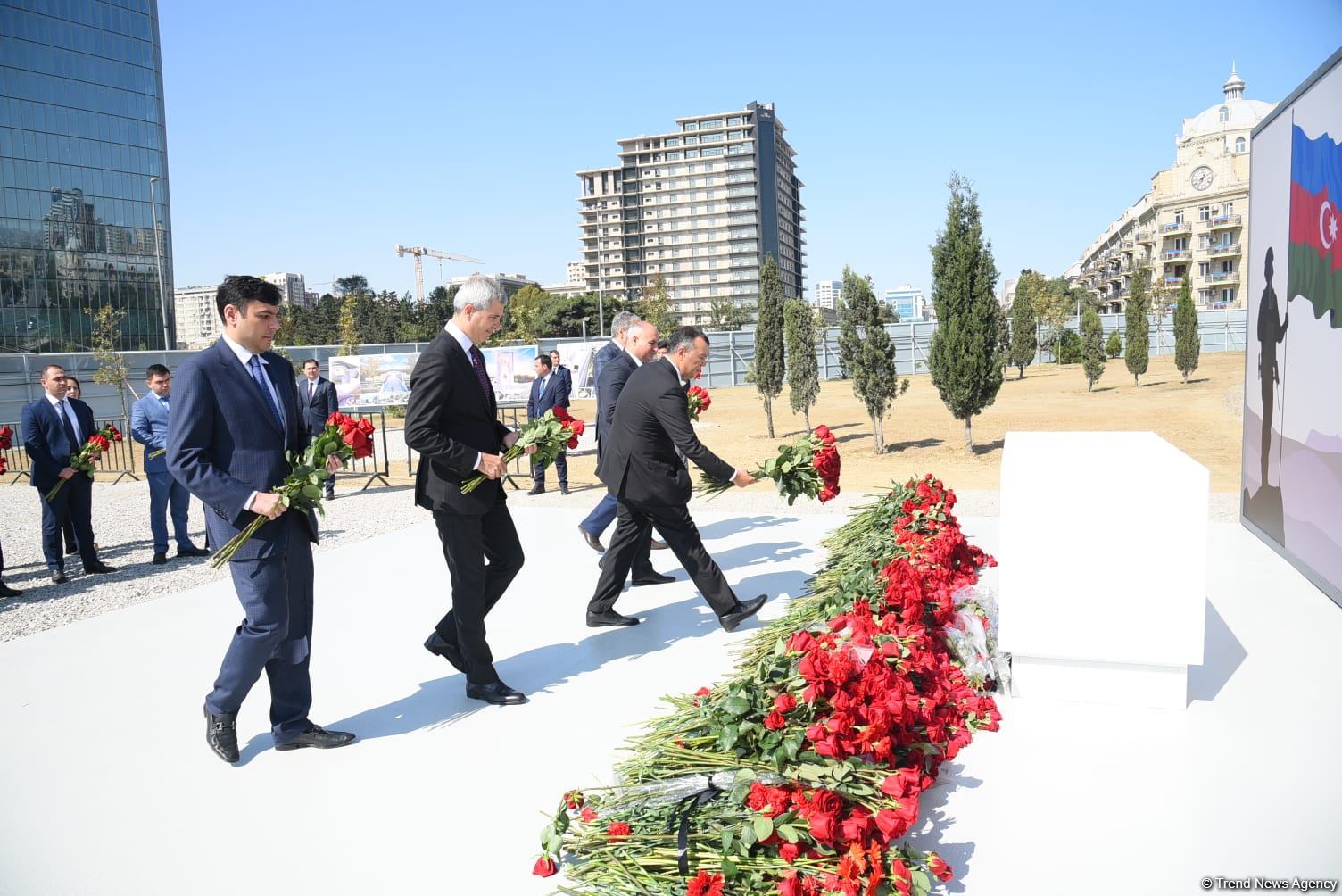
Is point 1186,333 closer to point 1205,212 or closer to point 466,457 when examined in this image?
point 466,457

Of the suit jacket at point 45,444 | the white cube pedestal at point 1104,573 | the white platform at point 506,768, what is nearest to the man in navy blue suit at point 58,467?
the suit jacket at point 45,444

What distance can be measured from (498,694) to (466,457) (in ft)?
4.08

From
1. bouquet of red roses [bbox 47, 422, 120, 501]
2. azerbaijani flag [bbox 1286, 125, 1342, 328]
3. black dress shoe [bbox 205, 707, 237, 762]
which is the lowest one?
black dress shoe [bbox 205, 707, 237, 762]

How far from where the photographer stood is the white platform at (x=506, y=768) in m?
2.89

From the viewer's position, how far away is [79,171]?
52.8 meters

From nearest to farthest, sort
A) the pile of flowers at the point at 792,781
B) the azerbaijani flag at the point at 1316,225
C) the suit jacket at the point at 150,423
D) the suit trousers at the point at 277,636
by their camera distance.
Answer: the pile of flowers at the point at 792,781 < the suit trousers at the point at 277,636 < the azerbaijani flag at the point at 1316,225 < the suit jacket at the point at 150,423

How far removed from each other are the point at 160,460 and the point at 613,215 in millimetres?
127854

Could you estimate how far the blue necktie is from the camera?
12.5 ft

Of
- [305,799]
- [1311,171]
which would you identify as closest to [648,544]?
[305,799]

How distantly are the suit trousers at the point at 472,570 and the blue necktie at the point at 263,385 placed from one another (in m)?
0.87

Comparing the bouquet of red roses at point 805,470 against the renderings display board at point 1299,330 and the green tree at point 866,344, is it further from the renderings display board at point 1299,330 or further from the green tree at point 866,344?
the green tree at point 866,344

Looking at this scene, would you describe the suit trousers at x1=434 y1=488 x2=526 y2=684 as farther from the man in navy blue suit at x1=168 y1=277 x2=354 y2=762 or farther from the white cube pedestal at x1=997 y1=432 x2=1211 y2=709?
the white cube pedestal at x1=997 y1=432 x2=1211 y2=709

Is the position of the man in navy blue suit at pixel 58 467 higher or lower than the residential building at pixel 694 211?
lower

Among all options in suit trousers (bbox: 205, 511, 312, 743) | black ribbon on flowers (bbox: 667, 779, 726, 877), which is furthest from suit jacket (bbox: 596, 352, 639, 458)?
black ribbon on flowers (bbox: 667, 779, 726, 877)
